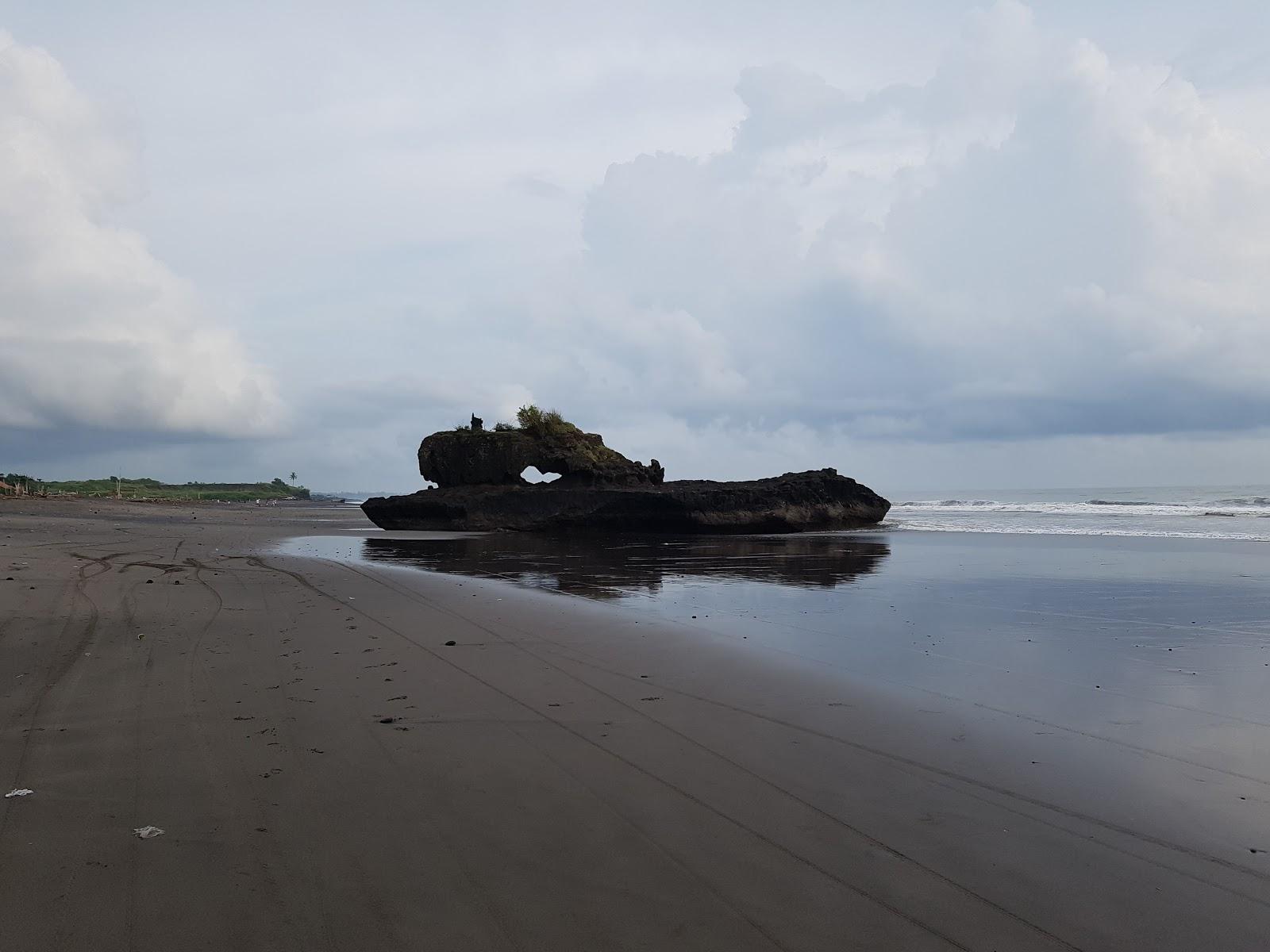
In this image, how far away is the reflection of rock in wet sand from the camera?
13.9m

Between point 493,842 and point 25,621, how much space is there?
7.44m

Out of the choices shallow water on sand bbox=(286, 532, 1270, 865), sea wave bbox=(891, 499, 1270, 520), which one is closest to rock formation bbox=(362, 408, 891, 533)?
shallow water on sand bbox=(286, 532, 1270, 865)

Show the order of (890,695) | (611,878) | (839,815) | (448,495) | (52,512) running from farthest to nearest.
A: 1. (52,512)
2. (448,495)
3. (890,695)
4. (839,815)
5. (611,878)

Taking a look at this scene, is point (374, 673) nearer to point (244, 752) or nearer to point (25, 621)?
point (244, 752)

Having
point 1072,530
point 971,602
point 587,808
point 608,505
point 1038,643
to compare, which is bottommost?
point 587,808

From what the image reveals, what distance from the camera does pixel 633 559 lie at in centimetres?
1892

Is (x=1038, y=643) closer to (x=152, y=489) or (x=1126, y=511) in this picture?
(x=1126, y=511)

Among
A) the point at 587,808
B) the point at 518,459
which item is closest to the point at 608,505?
the point at 518,459

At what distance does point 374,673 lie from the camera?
21.3 ft

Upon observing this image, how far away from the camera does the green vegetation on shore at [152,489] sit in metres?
78.1

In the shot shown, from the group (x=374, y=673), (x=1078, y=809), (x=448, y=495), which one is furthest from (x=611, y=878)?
(x=448, y=495)

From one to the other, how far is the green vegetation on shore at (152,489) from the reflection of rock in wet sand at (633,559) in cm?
6233

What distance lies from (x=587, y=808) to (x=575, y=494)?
87.5 ft

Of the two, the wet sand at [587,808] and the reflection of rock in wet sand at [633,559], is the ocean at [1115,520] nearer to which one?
the reflection of rock in wet sand at [633,559]
